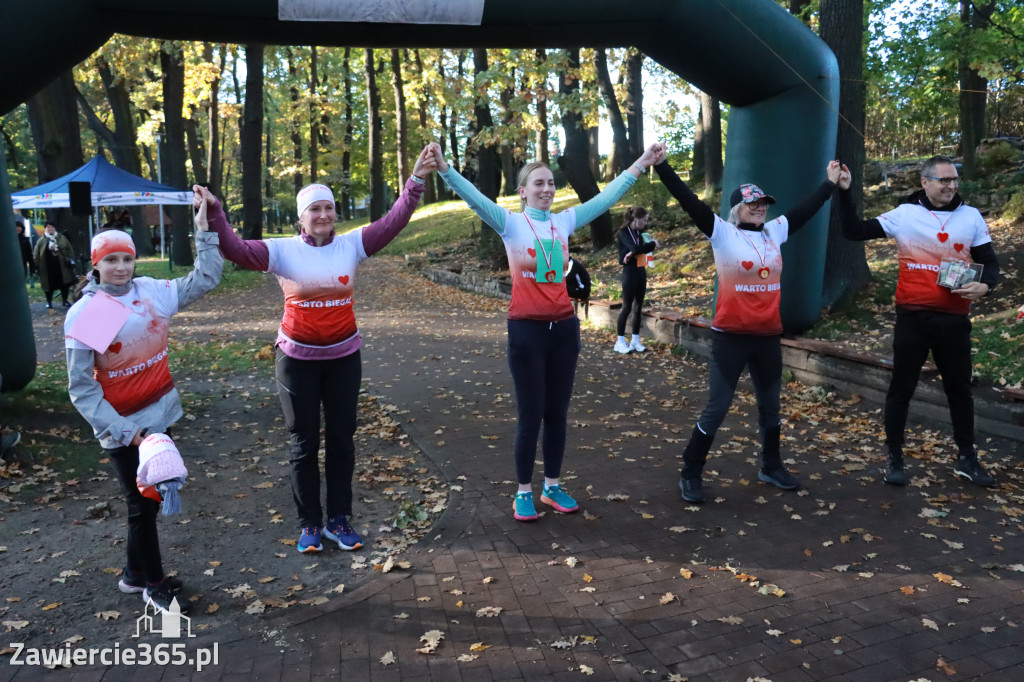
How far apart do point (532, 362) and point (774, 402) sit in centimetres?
186

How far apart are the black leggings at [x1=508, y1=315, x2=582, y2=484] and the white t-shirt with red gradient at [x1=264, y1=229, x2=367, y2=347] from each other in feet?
3.66

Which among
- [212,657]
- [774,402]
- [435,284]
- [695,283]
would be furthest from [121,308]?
[435,284]

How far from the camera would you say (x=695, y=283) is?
14.1 m

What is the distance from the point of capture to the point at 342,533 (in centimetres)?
487

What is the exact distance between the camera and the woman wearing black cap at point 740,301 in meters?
5.27

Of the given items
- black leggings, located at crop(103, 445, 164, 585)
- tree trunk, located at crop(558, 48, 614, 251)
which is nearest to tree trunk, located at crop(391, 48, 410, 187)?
tree trunk, located at crop(558, 48, 614, 251)

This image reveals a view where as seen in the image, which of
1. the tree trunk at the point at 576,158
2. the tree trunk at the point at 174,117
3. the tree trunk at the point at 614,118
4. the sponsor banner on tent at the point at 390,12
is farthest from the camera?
the tree trunk at the point at 174,117

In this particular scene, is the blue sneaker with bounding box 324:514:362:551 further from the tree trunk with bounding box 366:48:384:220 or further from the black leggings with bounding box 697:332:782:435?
the tree trunk with bounding box 366:48:384:220

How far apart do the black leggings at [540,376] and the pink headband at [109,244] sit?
7.34 ft

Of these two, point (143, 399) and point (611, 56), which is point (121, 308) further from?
point (611, 56)

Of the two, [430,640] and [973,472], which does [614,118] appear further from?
[430,640]

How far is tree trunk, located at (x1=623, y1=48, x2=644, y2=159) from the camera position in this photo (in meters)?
23.2

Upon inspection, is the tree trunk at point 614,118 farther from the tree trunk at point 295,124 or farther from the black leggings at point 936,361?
the tree trunk at point 295,124

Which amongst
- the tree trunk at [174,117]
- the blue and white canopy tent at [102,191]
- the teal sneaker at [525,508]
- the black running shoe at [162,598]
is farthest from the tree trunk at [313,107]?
the black running shoe at [162,598]
